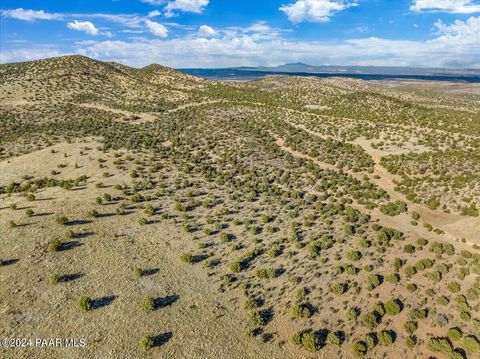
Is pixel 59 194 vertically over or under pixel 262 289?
over

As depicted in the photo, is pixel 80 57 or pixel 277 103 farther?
pixel 80 57

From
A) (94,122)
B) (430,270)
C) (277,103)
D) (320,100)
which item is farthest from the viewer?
(320,100)

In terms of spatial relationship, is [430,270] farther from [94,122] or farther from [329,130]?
[94,122]

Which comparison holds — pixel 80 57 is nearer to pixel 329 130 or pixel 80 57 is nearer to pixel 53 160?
pixel 53 160

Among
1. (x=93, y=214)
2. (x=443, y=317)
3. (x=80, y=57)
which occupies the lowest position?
(x=443, y=317)

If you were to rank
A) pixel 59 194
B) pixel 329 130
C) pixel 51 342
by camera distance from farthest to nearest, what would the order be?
pixel 329 130 < pixel 59 194 < pixel 51 342

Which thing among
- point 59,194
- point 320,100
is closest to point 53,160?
point 59,194

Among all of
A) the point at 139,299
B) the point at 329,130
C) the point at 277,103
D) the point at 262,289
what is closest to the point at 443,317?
the point at 262,289
